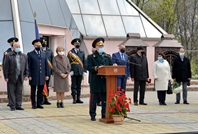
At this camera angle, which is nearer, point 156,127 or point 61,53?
point 156,127

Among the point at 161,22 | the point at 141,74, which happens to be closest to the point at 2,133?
the point at 141,74

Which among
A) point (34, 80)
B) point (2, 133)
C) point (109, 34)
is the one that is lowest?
point (2, 133)

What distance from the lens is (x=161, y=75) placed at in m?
17.5

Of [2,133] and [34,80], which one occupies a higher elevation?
[34,80]

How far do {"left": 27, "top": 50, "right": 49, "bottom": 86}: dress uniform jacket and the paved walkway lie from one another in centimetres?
82

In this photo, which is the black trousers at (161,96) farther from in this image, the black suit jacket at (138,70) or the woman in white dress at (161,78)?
the black suit jacket at (138,70)

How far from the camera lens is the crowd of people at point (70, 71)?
1298 centimetres

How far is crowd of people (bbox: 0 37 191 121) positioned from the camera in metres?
13.0

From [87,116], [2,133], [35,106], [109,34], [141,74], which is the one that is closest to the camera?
[2,133]

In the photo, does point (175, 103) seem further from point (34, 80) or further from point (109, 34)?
point (109, 34)

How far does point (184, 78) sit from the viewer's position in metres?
17.8

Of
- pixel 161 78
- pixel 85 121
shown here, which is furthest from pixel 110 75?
pixel 161 78

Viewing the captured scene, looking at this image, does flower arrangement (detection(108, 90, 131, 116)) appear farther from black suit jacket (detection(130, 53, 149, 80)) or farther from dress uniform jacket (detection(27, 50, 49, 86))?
black suit jacket (detection(130, 53, 149, 80))

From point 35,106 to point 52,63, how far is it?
1501 mm
